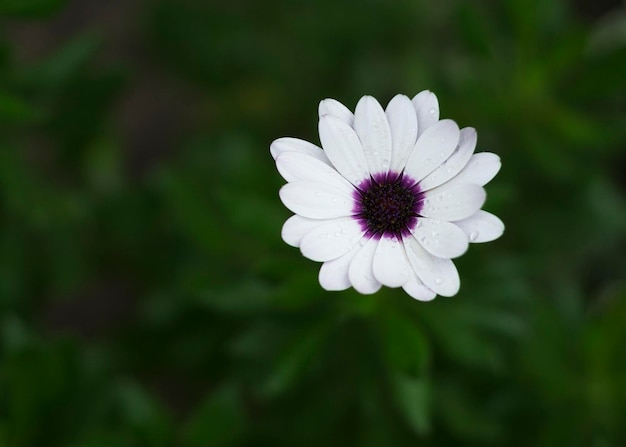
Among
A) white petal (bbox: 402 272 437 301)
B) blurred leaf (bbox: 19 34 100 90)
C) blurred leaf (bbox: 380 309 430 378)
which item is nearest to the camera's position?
white petal (bbox: 402 272 437 301)

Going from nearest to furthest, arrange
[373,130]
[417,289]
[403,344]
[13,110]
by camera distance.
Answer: [417,289], [373,130], [403,344], [13,110]

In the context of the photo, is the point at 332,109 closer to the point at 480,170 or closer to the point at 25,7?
A: the point at 480,170

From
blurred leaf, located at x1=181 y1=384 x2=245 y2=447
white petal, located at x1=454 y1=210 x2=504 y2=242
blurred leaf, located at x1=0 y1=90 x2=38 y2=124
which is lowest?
blurred leaf, located at x1=181 y1=384 x2=245 y2=447

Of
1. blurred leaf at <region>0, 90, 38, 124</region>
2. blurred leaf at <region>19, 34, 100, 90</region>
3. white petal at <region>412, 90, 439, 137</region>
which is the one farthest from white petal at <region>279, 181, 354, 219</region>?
blurred leaf at <region>19, 34, 100, 90</region>

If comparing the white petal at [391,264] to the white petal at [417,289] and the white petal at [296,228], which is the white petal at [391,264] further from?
the white petal at [296,228]

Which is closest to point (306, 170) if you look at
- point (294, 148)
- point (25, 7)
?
point (294, 148)

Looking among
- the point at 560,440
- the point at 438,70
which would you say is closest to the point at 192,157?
the point at 438,70

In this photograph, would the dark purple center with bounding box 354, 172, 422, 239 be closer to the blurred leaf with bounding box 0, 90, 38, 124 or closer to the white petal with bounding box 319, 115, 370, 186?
the white petal with bounding box 319, 115, 370, 186
